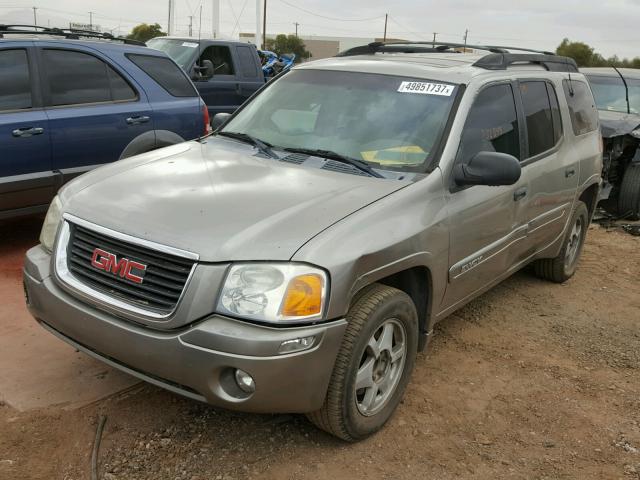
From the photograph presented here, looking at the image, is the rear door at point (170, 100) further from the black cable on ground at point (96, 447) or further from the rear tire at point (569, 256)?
the rear tire at point (569, 256)

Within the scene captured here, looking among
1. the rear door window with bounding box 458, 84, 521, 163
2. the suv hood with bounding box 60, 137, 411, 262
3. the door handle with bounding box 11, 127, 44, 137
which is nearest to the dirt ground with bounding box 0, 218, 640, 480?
the suv hood with bounding box 60, 137, 411, 262

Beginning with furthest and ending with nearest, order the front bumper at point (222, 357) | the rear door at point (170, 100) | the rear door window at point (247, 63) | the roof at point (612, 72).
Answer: the rear door window at point (247, 63)
the roof at point (612, 72)
the rear door at point (170, 100)
the front bumper at point (222, 357)

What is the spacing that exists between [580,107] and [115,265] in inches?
162

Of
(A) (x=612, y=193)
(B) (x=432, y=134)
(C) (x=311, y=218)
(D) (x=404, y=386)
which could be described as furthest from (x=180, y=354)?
(A) (x=612, y=193)

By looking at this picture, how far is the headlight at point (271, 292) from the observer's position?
8.34 ft

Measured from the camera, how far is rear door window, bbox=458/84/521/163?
3648 millimetres

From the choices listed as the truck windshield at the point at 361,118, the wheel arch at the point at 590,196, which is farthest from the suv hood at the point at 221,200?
the wheel arch at the point at 590,196

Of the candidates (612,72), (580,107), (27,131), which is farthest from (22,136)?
(612,72)

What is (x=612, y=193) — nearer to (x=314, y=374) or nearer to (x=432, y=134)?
(x=432, y=134)

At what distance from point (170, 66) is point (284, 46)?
69600 millimetres

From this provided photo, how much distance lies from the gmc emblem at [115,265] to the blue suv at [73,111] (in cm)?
256

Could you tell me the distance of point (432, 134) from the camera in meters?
3.54

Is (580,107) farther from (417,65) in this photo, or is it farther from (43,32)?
(43,32)

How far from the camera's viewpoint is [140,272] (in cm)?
269
